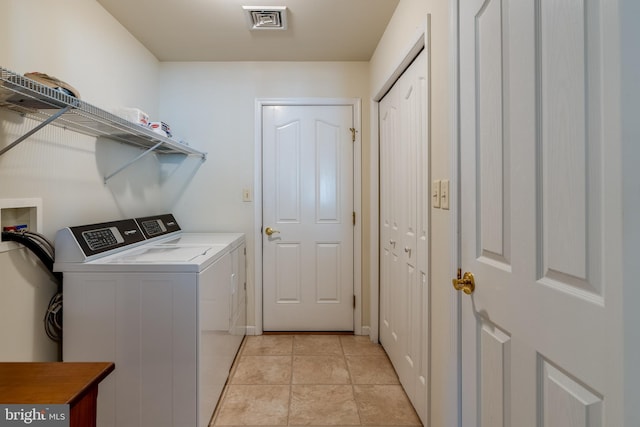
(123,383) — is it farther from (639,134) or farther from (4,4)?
(639,134)

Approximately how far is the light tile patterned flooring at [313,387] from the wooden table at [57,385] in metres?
1.18

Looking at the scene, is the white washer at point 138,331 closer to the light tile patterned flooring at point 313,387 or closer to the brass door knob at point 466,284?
the light tile patterned flooring at point 313,387

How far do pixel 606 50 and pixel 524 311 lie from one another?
605 millimetres

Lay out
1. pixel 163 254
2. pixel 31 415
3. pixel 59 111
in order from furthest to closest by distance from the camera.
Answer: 1. pixel 163 254
2. pixel 59 111
3. pixel 31 415

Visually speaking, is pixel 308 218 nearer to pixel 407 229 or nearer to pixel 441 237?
pixel 407 229

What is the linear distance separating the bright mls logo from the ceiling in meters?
2.09

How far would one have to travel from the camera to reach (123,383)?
4.72 ft

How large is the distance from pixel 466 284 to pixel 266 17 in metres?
1.99

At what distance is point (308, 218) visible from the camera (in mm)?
2748

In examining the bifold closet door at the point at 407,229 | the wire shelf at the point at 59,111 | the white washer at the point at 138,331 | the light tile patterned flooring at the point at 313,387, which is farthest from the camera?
the light tile patterned flooring at the point at 313,387

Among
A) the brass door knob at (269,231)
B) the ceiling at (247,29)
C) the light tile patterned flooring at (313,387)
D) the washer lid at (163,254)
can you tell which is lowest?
the light tile patterned flooring at (313,387)

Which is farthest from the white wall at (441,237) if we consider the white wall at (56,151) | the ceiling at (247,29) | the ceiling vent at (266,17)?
the white wall at (56,151)

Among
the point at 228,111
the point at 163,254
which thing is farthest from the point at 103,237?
the point at 228,111

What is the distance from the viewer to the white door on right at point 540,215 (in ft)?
1.96
